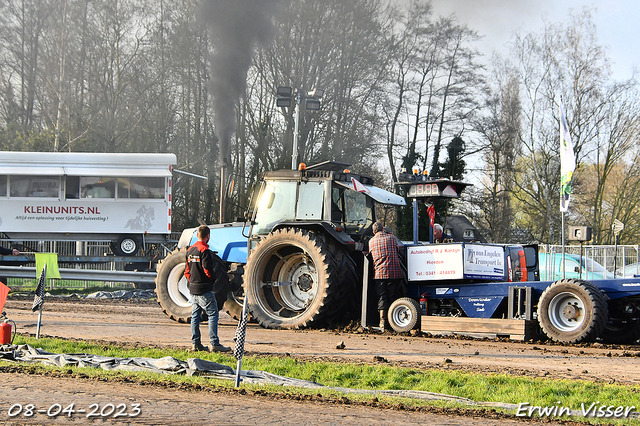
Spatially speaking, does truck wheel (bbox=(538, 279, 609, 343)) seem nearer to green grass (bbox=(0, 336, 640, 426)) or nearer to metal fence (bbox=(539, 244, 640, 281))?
green grass (bbox=(0, 336, 640, 426))

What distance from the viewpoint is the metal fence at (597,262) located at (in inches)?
880

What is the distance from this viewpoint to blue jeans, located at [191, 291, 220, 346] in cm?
908

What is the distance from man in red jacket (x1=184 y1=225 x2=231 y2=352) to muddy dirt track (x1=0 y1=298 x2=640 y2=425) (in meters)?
0.62

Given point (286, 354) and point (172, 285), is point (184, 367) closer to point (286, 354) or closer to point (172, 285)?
point (286, 354)

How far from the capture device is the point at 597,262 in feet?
78.7

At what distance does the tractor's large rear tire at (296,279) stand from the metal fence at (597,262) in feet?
39.1

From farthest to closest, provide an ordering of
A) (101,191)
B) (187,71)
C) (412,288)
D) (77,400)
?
1. (187,71)
2. (101,191)
3. (412,288)
4. (77,400)

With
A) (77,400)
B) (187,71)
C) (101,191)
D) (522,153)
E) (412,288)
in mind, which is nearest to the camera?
(77,400)

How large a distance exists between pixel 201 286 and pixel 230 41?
21.0 meters

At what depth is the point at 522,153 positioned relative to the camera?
35.5m

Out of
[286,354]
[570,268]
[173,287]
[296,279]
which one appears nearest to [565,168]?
[296,279]

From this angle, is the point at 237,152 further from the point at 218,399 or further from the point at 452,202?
the point at 218,399

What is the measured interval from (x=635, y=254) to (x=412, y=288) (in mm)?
15186

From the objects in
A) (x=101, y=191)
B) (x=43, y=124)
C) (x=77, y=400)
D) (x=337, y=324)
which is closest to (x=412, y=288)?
(x=337, y=324)
